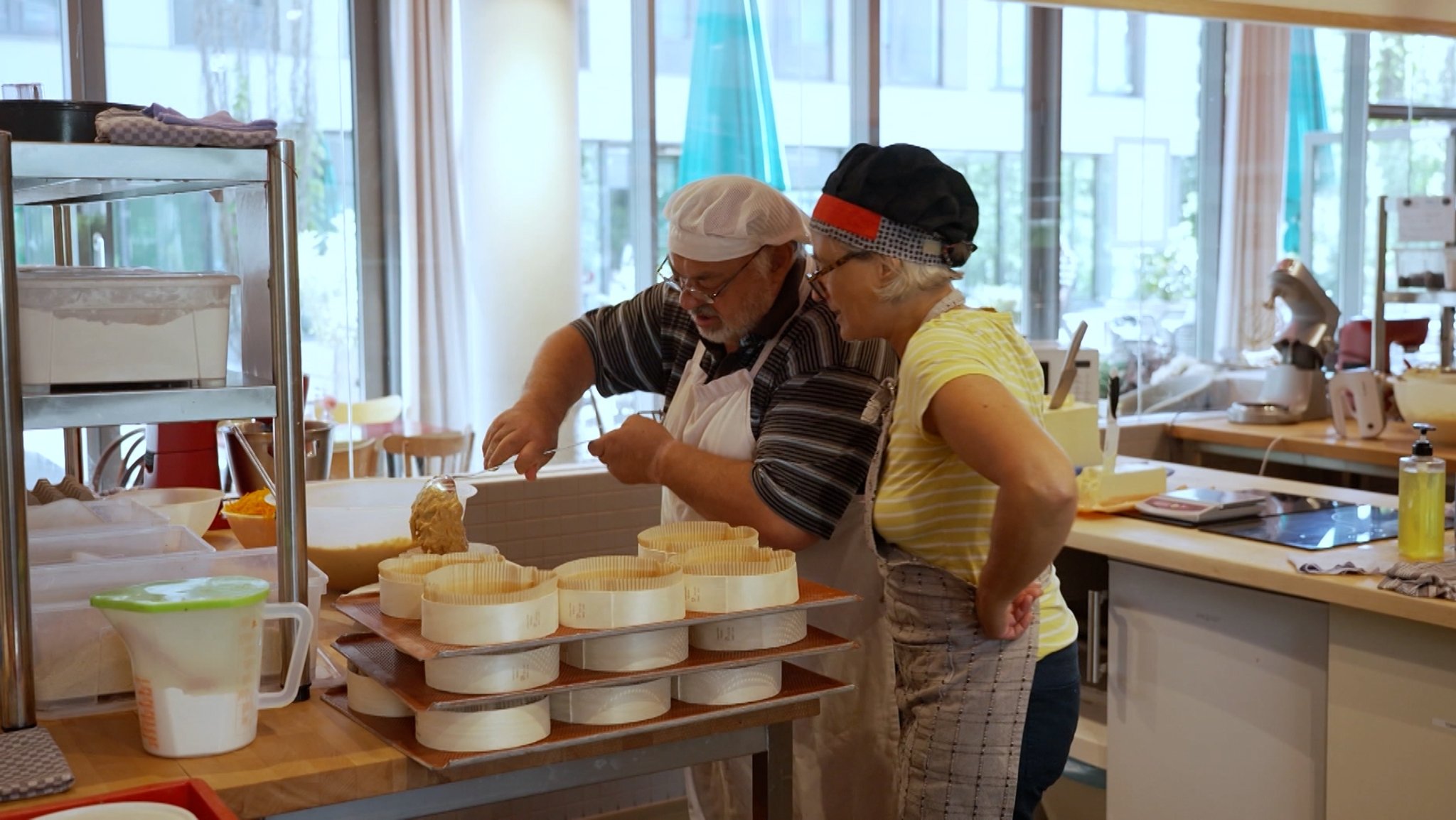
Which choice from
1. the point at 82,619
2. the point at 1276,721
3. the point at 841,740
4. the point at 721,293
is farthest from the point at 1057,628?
the point at 82,619

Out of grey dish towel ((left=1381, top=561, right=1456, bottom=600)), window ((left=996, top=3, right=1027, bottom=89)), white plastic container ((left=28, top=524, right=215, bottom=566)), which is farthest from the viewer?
window ((left=996, top=3, right=1027, bottom=89))

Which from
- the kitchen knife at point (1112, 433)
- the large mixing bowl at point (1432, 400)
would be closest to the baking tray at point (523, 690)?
the kitchen knife at point (1112, 433)

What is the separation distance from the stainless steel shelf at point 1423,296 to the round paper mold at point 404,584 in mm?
4136

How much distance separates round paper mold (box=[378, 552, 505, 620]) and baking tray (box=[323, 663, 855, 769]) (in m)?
0.12

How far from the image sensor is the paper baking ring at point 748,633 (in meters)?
1.60

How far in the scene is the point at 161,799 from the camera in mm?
1279

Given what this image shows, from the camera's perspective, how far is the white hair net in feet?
7.18

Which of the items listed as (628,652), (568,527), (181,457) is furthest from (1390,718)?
(181,457)

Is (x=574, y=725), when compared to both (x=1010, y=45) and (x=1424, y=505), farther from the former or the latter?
(x=1010, y=45)

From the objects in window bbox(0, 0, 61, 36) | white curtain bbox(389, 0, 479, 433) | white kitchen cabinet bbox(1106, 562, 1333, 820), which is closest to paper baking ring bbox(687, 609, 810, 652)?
white kitchen cabinet bbox(1106, 562, 1333, 820)

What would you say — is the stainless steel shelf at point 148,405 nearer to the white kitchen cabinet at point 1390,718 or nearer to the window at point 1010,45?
the white kitchen cabinet at point 1390,718

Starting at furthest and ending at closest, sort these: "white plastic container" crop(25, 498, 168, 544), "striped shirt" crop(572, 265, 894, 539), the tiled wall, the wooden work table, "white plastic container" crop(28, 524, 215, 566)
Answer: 1. the tiled wall
2. "striped shirt" crop(572, 265, 894, 539)
3. "white plastic container" crop(25, 498, 168, 544)
4. "white plastic container" crop(28, 524, 215, 566)
5. the wooden work table

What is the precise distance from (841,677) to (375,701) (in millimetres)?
963

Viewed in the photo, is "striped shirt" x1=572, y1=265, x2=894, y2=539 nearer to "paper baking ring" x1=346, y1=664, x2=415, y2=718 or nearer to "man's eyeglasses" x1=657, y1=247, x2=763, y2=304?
"man's eyeglasses" x1=657, y1=247, x2=763, y2=304
